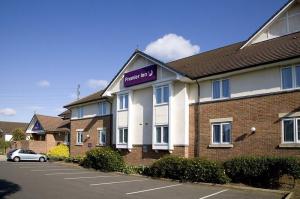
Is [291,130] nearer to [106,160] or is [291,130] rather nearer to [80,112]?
[106,160]

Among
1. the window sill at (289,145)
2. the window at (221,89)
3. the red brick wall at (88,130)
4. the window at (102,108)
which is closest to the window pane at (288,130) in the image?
the window sill at (289,145)

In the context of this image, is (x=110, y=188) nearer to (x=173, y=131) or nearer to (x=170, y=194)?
(x=170, y=194)

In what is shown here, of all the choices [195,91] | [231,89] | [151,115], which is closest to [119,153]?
[151,115]

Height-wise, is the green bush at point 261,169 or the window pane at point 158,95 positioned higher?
the window pane at point 158,95

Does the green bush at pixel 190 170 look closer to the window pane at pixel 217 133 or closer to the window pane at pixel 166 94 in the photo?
the window pane at pixel 217 133

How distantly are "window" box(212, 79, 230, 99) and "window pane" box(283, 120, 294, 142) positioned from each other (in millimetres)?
4072

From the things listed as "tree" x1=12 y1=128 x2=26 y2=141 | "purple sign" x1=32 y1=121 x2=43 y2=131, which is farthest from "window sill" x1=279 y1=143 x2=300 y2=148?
"tree" x1=12 y1=128 x2=26 y2=141

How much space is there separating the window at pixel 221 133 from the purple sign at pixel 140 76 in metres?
6.13

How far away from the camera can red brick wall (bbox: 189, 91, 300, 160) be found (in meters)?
18.6

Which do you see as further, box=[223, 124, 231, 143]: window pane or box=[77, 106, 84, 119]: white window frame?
box=[77, 106, 84, 119]: white window frame

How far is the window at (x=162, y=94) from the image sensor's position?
25.0m

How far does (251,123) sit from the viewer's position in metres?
20.0

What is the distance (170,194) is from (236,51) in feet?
40.5

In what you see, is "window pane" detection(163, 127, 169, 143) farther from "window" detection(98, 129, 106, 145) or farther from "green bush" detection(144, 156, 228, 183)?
"window" detection(98, 129, 106, 145)
